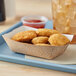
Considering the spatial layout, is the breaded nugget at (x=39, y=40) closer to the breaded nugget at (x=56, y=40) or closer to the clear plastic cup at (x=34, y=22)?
the breaded nugget at (x=56, y=40)

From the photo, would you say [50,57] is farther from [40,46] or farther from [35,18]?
[35,18]

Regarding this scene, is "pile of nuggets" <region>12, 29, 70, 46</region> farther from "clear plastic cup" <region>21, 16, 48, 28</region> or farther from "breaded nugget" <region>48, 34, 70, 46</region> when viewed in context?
"clear plastic cup" <region>21, 16, 48, 28</region>

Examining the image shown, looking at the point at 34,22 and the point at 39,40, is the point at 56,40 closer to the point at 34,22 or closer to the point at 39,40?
the point at 39,40

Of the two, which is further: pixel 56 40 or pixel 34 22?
pixel 34 22

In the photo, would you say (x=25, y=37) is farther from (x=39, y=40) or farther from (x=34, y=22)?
(x=34, y=22)

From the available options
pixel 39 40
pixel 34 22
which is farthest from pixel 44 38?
pixel 34 22

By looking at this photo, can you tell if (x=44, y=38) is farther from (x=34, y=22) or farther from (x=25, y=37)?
(x=34, y=22)

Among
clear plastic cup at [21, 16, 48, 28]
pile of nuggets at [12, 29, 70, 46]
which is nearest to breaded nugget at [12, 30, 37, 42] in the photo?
pile of nuggets at [12, 29, 70, 46]

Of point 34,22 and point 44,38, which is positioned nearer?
Result: point 44,38

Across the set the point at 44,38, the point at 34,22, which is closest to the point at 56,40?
the point at 44,38

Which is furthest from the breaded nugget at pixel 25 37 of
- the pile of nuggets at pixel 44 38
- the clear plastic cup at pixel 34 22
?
the clear plastic cup at pixel 34 22
